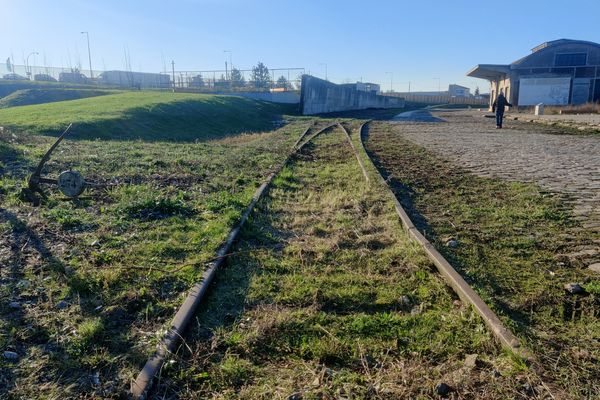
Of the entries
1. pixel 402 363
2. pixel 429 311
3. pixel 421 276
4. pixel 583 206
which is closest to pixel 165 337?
pixel 402 363

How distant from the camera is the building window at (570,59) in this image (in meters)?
45.7

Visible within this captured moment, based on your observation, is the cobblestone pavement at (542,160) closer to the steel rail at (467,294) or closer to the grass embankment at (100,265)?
the steel rail at (467,294)

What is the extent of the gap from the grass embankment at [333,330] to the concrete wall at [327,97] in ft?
113

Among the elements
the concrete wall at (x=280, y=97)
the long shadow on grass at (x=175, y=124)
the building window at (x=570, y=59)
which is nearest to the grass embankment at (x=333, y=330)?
the long shadow on grass at (x=175, y=124)

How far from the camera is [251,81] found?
2530 inches

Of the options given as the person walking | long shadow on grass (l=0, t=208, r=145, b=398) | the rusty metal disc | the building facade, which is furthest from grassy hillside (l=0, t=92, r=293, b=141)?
the building facade

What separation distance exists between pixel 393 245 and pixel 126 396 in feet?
11.7

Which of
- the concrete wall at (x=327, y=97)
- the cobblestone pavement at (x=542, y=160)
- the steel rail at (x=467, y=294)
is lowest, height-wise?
the cobblestone pavement at (x=542, y=160)

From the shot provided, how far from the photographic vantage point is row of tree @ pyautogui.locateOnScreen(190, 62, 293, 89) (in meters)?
60.9

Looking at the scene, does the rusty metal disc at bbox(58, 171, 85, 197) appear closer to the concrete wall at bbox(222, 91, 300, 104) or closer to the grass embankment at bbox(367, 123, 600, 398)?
the grass embankment at bbox(367, 123, 600, 398)

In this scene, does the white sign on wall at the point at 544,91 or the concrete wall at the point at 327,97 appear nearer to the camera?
the concrete wall at the point at 327,97

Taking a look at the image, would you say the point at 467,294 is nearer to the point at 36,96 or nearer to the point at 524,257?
the point at 524,257

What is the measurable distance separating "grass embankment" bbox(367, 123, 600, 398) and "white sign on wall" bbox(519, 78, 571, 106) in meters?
41.4

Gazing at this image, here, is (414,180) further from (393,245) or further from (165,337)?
(165,337)
